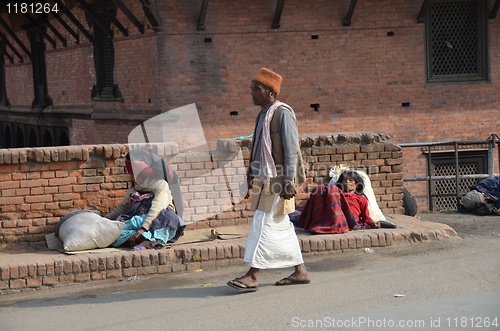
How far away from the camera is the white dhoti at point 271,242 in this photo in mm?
6133

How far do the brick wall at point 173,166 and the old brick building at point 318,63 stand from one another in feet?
21.0

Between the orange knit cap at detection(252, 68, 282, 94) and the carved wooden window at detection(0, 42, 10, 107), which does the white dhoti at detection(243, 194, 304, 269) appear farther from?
the carved wooden window at detection(0, 42, 10, 107)

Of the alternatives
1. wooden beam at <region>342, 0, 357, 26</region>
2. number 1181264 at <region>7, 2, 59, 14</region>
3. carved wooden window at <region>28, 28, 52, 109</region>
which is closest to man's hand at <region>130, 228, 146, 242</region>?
wooden beam at <region>342, 0, 357, 26</region>

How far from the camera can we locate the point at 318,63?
15.4 metres

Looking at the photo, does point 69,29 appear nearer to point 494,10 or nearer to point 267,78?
point 494,10

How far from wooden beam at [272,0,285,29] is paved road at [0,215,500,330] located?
26.0 ft

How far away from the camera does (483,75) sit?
16422mm

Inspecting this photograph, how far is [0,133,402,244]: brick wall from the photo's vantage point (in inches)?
299

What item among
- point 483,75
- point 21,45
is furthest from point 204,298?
point 21,45

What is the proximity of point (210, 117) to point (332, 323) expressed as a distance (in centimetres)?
1003

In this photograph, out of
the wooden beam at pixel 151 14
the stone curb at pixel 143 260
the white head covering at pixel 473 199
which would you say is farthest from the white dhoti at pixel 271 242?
the wooden beam at pixel 151 14

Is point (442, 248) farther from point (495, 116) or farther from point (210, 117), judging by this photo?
point (495, 116)

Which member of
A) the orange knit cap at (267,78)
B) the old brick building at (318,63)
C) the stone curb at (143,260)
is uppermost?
the old brick building at (318,63)

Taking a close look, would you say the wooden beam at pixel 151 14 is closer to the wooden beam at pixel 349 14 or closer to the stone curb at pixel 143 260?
the wooden beam at pixel 349 14
